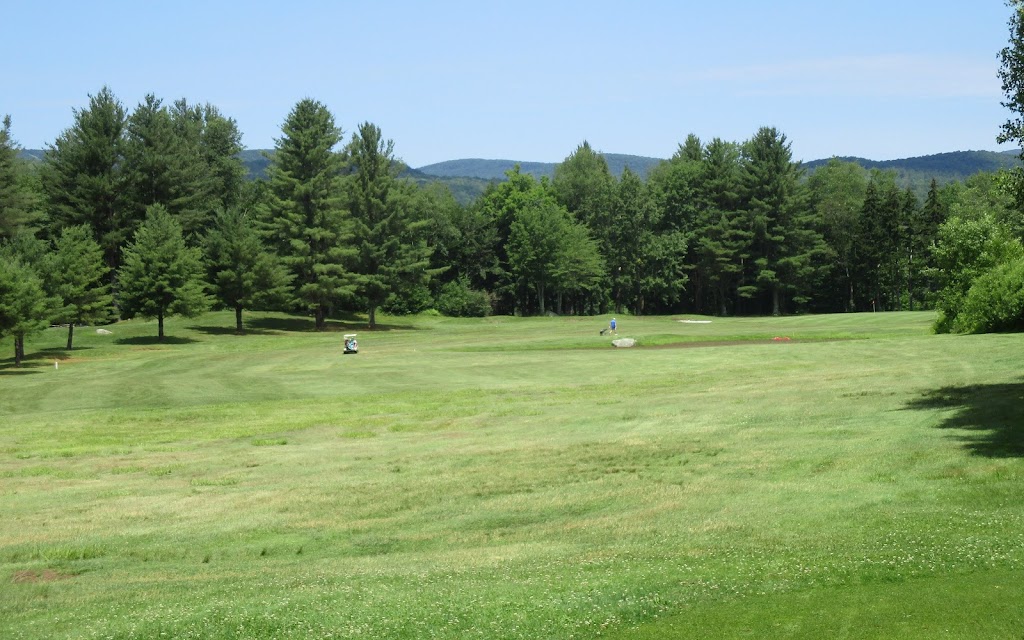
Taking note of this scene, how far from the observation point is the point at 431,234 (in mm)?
117562

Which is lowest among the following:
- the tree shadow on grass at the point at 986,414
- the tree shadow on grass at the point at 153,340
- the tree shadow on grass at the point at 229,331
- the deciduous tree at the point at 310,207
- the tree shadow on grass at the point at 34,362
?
the tree shadow on grass at the point at 34,362

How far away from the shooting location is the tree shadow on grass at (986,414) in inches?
805

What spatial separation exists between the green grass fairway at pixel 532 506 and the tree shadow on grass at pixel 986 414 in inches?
5.5

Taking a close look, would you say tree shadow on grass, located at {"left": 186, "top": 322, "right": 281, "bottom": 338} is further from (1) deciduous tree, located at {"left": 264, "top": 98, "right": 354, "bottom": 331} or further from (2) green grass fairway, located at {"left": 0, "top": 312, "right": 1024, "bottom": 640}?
(2) green grass fairway, located at {"left": 0, "top": 312, "right": 1024, "bottom": 640}

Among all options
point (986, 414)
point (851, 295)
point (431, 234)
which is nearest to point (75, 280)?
point (986, 414)

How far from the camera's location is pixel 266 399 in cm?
3856

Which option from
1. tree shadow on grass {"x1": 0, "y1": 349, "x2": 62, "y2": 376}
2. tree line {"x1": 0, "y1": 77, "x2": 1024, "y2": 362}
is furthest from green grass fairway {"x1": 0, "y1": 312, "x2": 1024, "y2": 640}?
tree line {"x1": 0, "y1": 77, "x2": 1024, "y2": 362}

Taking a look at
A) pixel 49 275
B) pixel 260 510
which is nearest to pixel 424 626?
pixel 260 510

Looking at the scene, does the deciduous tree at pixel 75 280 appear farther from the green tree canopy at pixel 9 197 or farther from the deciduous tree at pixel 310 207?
the deciduous tree at pixel 310 207

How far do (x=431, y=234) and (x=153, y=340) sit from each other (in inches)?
2006

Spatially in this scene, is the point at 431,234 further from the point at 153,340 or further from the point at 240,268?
the point at 153,340

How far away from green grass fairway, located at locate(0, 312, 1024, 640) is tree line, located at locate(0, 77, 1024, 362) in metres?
23.6

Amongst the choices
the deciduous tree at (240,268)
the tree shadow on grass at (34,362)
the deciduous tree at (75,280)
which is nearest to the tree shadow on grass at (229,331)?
the deciduous tree at (240,268)

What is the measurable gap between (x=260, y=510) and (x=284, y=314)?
79785 millimetres
